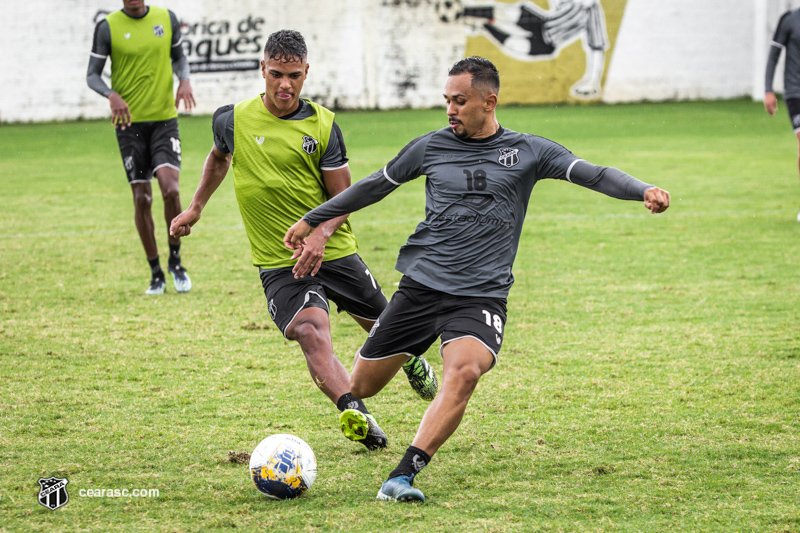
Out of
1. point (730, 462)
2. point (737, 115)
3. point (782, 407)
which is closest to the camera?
point (730, 462)

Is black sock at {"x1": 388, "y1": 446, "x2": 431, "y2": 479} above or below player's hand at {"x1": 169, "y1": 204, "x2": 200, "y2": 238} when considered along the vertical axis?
below

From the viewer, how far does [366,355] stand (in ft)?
14.4

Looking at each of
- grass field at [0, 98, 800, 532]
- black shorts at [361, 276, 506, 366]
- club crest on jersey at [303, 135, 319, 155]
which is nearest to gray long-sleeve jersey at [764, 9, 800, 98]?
grass field at [0, 98, 800, 532]

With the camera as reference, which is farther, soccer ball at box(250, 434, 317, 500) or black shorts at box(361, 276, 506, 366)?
black shorts at box(361, 276, 506, 366)

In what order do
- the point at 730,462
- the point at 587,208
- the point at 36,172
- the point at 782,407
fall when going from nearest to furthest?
the point at 730,462
the point at 782,407
the point at 587,208
the point at 36,172

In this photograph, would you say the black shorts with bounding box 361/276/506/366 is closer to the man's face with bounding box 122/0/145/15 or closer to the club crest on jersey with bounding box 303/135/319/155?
the club crest on jersey with bounding box 303/135/319/155

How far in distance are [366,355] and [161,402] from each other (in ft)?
4.83

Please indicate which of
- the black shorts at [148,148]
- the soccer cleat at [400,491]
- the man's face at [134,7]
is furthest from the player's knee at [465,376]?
A: the man's face at [134,7]

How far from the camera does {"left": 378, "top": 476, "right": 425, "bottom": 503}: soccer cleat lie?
12.3 ft

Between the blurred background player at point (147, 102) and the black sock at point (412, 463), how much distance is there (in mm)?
4700

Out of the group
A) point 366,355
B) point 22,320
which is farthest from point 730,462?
point 22,320

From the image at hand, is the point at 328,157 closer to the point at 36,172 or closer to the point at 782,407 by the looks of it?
the point at 782,407

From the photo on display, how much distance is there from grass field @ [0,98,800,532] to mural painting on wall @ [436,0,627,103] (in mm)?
16403

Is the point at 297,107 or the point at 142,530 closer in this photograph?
the point at 142,530
